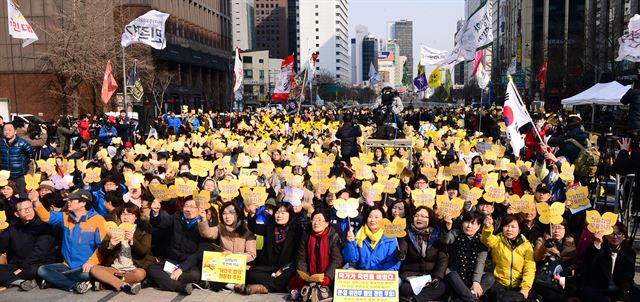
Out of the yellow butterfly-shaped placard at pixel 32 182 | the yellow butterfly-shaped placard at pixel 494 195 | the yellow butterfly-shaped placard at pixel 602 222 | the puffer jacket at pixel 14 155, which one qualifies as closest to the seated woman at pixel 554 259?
the yellow butterfly-shaped placard at pixel 602 222

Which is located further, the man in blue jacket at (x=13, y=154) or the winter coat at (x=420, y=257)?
the man in blue jacket at (x=13, y=154)

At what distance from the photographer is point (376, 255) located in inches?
251

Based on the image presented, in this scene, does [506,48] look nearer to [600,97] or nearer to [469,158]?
[600,97]

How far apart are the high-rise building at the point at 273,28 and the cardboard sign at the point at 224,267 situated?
525 feet

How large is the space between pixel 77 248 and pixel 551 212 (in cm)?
531

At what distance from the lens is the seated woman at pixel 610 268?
18.5ft

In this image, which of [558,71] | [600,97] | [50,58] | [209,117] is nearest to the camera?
[600,97]

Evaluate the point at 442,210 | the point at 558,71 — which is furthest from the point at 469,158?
the point at 558,71

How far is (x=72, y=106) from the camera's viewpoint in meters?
38.7

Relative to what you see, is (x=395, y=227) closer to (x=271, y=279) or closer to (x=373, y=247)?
(x=373, y=247)

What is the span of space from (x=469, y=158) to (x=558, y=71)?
36583mm

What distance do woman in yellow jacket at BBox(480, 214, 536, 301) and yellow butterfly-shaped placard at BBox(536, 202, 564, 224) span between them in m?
0.28

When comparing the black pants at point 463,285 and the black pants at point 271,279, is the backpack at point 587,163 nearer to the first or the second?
the black pants at point 463,285

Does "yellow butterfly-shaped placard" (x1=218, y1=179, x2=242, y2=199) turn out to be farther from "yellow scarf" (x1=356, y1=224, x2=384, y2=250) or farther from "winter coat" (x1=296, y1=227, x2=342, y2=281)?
"yellow scarf" (x1=356, y1=224, x2=384, y2=250)
